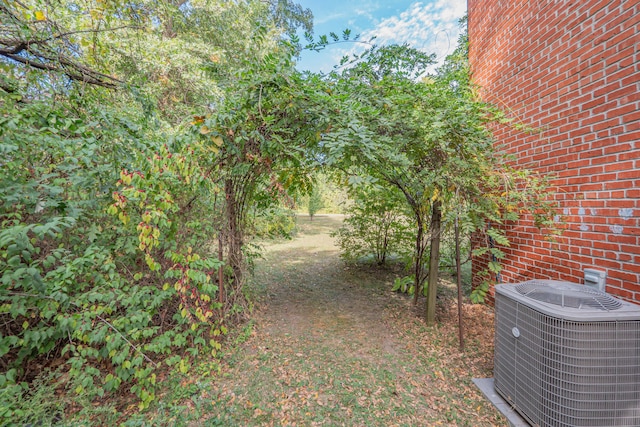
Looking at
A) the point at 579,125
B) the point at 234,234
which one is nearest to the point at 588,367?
the point at 579,125

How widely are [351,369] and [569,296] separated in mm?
1911

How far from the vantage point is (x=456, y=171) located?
282cm

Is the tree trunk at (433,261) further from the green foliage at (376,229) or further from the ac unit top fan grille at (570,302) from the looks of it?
the green foliage at (376,229)

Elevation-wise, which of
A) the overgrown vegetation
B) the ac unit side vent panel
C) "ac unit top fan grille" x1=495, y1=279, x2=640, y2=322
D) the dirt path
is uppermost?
the overgrown vegetation

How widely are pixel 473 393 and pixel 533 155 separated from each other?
2.51 metres

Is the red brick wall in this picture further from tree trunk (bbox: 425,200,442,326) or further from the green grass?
the green grass

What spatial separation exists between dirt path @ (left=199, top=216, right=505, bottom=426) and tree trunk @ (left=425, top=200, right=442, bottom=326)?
0.63ft

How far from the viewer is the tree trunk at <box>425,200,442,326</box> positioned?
11.0 ft

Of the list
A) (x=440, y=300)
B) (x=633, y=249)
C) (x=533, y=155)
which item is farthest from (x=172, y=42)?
(x=633, y=249)

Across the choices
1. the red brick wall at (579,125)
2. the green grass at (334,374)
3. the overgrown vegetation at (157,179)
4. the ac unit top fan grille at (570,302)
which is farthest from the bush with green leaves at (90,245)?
the red brick wall at (579,125)

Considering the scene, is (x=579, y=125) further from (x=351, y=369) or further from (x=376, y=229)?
(x=376, y=229)

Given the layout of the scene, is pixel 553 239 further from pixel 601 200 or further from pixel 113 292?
pixel 113 292

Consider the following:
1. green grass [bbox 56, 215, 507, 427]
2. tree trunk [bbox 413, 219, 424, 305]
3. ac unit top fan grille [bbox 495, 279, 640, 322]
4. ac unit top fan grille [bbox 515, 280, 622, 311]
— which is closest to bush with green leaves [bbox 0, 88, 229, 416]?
green grass [bbox 56, 215, 507, 427]

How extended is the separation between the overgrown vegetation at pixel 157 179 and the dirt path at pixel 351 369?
0.47 m
